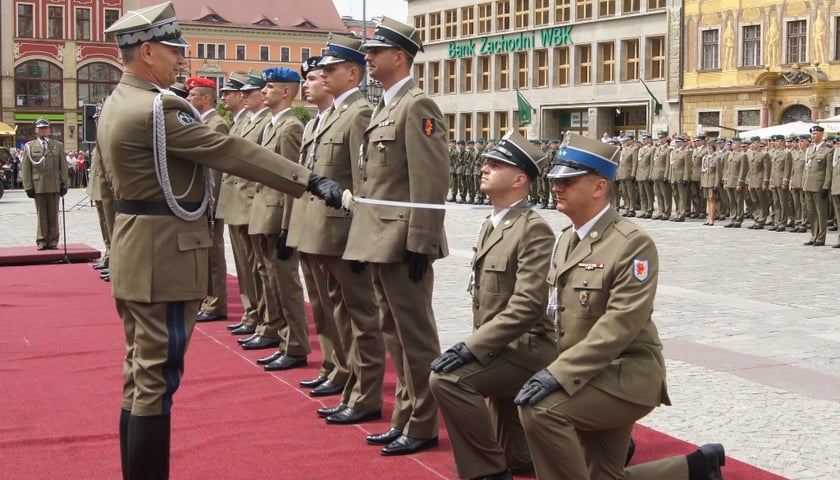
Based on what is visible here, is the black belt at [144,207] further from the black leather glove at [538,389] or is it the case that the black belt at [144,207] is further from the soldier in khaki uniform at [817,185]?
the soldier in khaki uniform at [817,185]

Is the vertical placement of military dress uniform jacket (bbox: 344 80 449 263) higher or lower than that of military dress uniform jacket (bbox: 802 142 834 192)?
lower

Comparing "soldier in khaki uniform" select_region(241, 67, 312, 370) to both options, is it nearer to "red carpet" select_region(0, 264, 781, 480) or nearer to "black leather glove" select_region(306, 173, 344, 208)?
"red carpet" select_region(0, 264, 781, 480)

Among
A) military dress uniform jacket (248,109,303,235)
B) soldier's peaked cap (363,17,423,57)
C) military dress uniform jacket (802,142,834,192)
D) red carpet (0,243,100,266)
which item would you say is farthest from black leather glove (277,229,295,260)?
military dress uniform jacket (802,142,834,192)

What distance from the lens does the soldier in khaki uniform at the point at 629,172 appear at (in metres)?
26.0

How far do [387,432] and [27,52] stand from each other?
2539 inches

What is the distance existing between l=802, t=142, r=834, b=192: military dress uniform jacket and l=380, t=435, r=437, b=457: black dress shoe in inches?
602

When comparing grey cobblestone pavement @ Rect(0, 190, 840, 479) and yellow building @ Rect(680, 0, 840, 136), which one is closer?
grey cobblestone pavement @ Rect(0, 190, 840, 479)

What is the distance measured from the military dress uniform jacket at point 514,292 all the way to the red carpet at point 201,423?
74 cm

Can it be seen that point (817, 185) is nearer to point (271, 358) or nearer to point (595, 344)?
point (271, 358)

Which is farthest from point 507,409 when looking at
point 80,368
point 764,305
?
point 764,305

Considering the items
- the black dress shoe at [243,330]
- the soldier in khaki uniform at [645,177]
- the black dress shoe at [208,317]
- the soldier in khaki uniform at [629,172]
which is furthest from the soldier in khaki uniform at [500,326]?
the soldier in khaki uniform at [629,172]

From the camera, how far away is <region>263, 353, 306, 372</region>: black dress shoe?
7.35 meters

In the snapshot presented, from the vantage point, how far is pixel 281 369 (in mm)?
7359

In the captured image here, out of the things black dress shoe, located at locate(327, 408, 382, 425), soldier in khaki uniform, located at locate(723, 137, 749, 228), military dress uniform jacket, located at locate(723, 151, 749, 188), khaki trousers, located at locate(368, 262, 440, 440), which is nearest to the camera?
khaki trousers, located at locate(368, 262, 440, 440)
